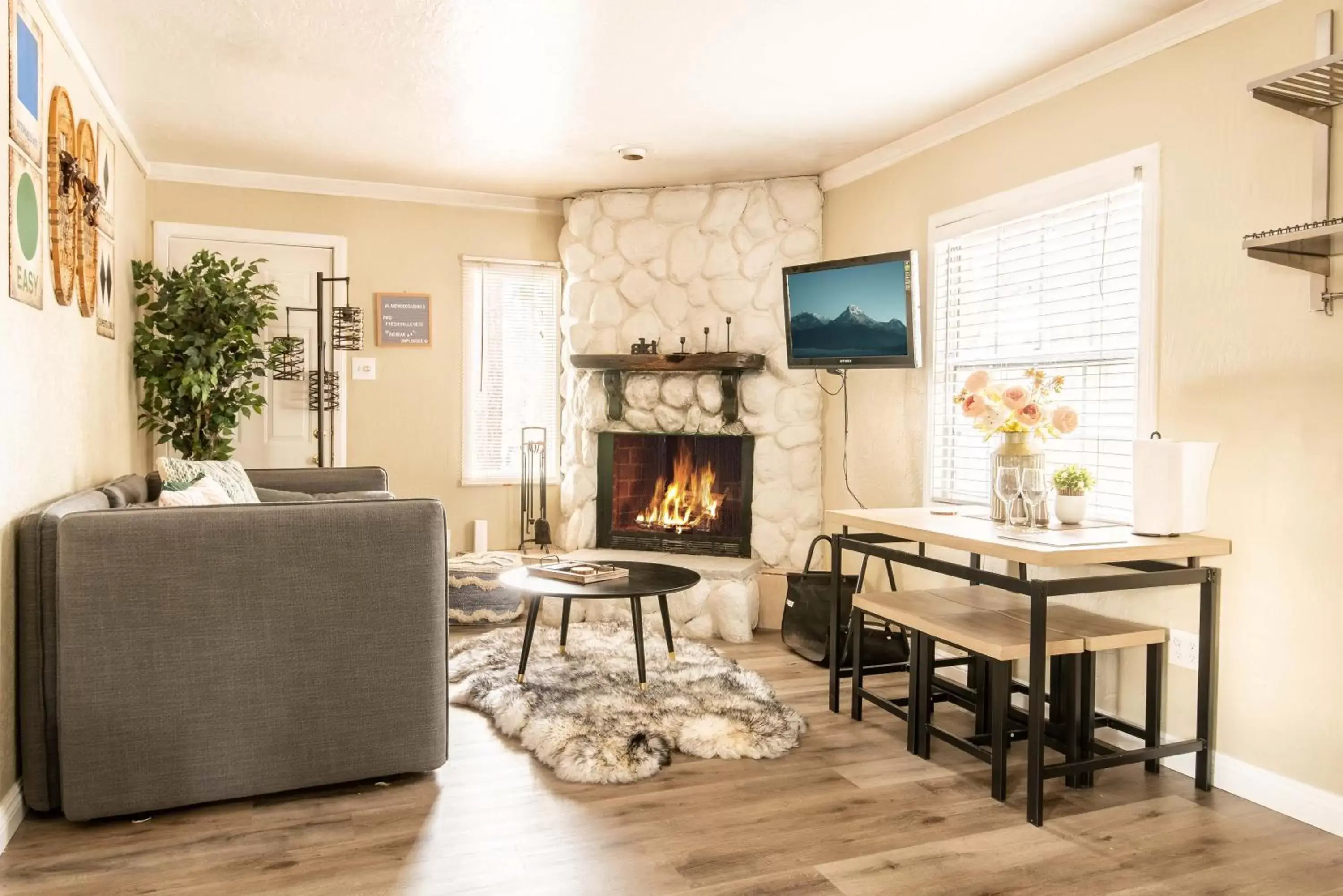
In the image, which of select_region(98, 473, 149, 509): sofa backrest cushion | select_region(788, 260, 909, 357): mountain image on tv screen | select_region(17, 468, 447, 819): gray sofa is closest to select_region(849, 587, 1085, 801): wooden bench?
select_region(788, 260, 909, 357): mountain image on tv screen

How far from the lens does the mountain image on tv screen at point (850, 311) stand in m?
4.04

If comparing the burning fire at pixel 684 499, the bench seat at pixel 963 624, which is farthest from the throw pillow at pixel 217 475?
the bench seat at pixel 963 624

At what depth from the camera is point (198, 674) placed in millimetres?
2434

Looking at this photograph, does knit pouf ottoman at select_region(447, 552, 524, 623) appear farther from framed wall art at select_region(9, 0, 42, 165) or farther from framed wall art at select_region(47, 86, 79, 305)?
framed wall art at select_region(9, 0, 42, 165)

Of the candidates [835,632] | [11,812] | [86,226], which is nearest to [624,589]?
[835,632]

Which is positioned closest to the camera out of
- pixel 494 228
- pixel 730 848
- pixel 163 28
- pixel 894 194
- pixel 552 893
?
pixel 552 893

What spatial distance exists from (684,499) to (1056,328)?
2.34 m

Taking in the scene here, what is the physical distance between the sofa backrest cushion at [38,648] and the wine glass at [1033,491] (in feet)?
8.94

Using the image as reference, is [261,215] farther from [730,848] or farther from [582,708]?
[730,848]

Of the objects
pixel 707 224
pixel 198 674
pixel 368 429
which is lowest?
pixel 198 674

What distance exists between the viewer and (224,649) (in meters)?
2.45

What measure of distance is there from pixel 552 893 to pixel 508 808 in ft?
1.61

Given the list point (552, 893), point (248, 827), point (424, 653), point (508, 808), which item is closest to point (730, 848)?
point (552, 893)

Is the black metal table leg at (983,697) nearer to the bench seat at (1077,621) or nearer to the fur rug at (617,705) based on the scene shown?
the bench seat at (1077,621)
